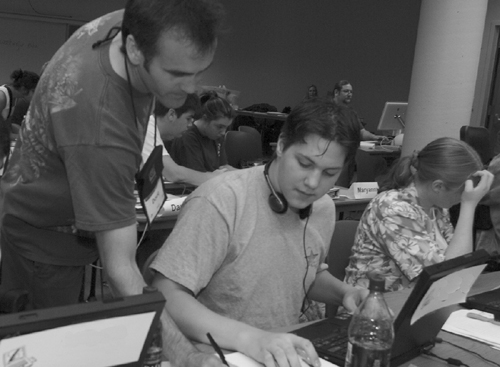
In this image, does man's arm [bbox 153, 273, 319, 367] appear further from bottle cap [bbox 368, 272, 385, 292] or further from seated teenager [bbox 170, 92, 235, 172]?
seated teenager [bbox 170, 92, 235, 172]

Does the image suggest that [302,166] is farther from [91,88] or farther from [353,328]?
[91,88]

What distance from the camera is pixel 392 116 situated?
23.1 feet

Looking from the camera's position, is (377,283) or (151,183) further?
(151,183)

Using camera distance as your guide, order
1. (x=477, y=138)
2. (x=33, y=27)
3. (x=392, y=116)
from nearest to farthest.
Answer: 1. (x=477, y=138)
2. (x=392, y=116)
3. (x=33, y=27)

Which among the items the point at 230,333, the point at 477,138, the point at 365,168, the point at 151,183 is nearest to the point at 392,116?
the point at 477,138

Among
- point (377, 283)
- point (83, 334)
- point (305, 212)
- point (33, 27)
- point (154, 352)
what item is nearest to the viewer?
point (83, 334)

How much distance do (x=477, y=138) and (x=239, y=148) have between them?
2041 millimetres

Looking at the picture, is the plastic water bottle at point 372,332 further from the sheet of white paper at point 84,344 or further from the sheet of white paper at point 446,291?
the sheet of white paper at point 84,344

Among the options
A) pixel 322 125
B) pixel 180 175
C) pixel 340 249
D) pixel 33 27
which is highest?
pixel 33 27

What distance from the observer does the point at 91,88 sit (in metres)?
1.31

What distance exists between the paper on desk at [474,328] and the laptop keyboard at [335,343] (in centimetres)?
38

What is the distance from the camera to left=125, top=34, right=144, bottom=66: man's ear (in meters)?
1.28

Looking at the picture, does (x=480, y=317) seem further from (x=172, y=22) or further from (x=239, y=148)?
(x=239, y=148)

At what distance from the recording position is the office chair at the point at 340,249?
215 centimetres
